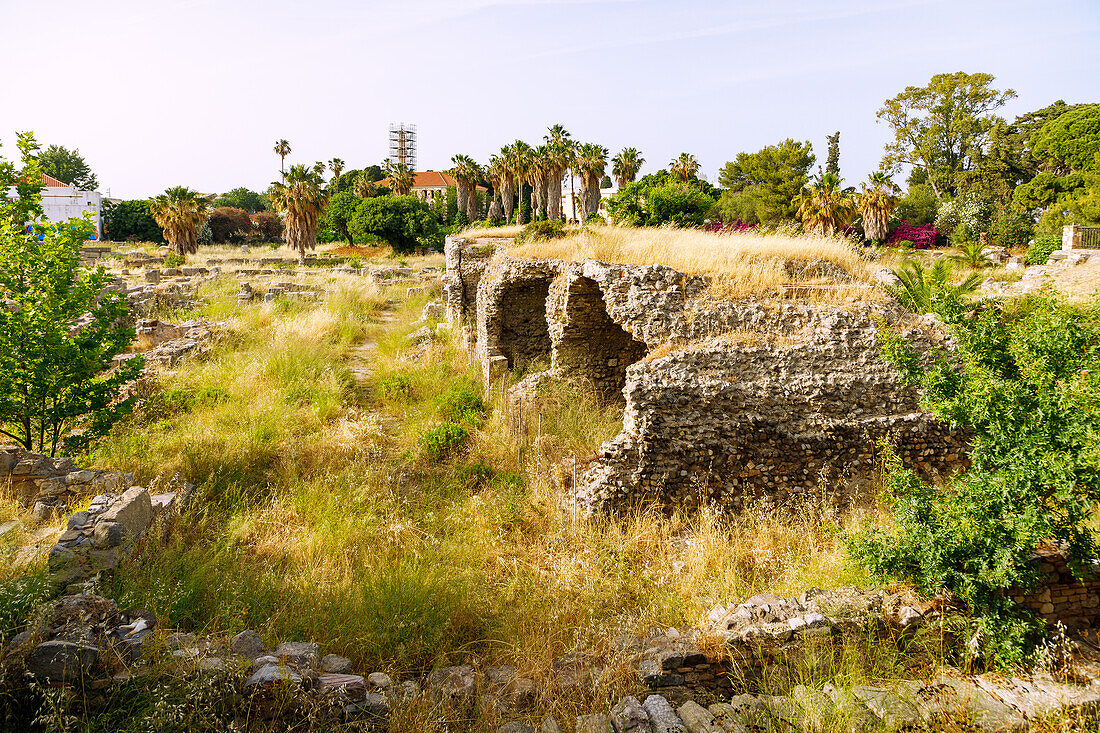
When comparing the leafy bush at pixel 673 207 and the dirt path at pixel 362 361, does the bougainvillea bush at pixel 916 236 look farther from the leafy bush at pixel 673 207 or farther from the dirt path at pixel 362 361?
the dirt path at pixel 362 361

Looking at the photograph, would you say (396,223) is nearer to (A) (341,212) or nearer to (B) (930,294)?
(A) (341,212)

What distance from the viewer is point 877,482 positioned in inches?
263

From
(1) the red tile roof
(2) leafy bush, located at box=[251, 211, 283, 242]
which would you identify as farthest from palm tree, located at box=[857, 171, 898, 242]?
(1) the red tile roof

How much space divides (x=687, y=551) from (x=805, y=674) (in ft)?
6.21

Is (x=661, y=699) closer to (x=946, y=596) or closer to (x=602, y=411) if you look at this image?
(x=946, y=596)

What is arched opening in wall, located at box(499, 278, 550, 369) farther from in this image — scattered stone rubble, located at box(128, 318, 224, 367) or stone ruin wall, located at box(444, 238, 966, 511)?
scattered stone rubble, located at box(128, 318, 224, 367)

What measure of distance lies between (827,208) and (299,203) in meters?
28.9

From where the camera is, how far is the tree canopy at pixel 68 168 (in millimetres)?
65812

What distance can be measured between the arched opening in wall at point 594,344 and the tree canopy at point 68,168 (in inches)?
3117

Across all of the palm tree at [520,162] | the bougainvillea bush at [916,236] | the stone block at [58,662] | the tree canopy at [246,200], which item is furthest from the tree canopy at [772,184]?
the tree canopy at [246,200]

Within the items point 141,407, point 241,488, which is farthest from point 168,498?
point 141,407

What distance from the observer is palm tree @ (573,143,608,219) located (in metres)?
37.8

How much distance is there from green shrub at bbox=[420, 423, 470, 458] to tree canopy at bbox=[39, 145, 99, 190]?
7950cm

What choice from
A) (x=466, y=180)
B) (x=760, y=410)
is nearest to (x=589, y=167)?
(x=466, y=180)
